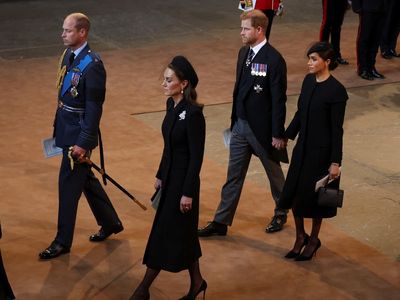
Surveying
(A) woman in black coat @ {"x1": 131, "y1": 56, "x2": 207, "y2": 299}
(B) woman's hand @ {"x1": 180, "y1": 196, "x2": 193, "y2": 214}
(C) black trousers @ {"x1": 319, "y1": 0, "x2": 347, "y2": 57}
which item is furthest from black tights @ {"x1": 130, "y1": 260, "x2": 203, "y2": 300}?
(C) black trousers @ {"x1": 319, "y1": 0, "x2": 347, "y2": 57}

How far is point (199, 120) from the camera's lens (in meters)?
6.11

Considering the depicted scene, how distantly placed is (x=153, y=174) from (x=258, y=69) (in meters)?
1.93

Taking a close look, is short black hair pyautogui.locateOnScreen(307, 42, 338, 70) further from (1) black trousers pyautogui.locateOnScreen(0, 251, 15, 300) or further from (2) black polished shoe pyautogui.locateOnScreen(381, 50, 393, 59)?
(2) black polished shoe pyautogui.locateOnScreen(381, 50, 393, 59)

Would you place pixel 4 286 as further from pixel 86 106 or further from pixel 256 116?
pixel 256 116

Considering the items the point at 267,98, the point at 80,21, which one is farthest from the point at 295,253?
the point at 80,21

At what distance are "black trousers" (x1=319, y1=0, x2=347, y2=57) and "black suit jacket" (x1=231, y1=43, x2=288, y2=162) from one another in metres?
5.61

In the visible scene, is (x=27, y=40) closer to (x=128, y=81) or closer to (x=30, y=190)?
(x=128, y=81)

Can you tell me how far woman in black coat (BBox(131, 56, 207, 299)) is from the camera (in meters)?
6.12

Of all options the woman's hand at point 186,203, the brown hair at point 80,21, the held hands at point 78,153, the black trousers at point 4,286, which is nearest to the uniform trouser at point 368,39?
the brown hair at point 80,21

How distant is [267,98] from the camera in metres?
7.36

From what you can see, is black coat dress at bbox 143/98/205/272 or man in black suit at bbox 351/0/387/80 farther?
man in black suit at bbox 351/0/387/80

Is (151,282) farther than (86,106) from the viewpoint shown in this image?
No

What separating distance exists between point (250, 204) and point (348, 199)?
86 centimetres

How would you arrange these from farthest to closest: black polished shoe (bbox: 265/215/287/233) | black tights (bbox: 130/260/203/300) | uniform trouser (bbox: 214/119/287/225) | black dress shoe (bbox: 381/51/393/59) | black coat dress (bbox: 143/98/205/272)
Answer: black dress shoe (bbox: 381/51/393/59) → black polished shoe (bbox: 265/215/287/233) → uniform trouser (bbox: 214/119/287/225) → black tights (bbox: 130/260/203/300) → black coat dress (bbox: 143/98/205/272)
